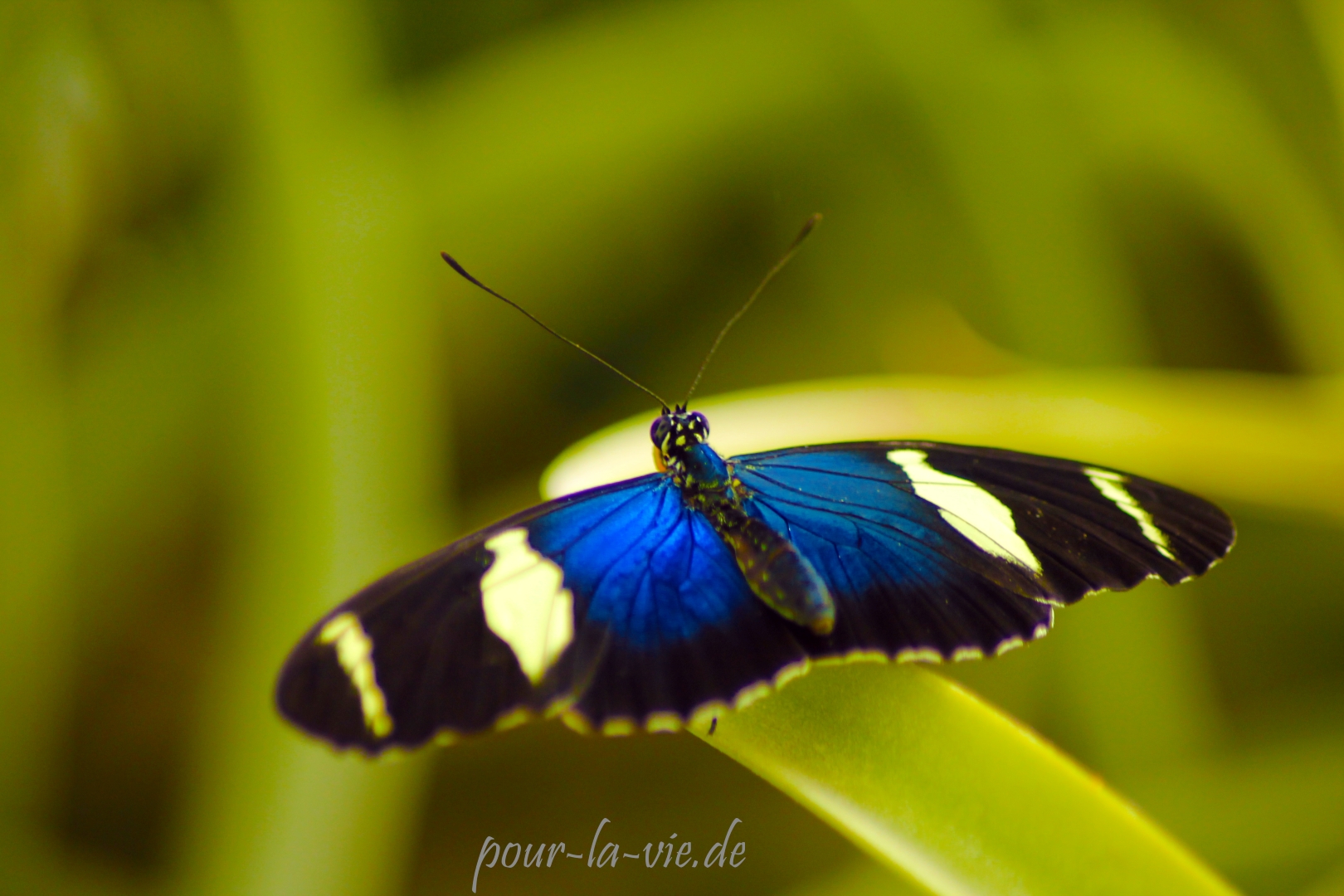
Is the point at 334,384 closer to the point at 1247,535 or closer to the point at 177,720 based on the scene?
the point at 177,720

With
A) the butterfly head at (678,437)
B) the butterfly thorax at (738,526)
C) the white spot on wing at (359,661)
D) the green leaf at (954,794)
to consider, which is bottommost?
the green leaf at (954,794)

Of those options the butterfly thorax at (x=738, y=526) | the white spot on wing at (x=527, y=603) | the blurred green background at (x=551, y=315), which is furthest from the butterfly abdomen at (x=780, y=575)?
the blurred green background at (x=551, y=315)

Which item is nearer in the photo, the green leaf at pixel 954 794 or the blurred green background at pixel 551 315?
the green leaf at pixel 954 794

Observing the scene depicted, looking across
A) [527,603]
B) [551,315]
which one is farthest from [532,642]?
[551,315]

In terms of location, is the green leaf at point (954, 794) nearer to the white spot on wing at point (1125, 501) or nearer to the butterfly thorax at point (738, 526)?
the butterfly thorax at point (738, 526)

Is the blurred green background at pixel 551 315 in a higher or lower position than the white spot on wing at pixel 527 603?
higher

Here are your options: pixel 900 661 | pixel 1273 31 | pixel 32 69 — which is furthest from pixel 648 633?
pixel 1273 31

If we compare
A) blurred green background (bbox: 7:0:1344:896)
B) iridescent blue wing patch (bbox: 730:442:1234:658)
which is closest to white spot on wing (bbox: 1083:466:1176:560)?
iridescent blue wing patch (bbox: 730:442:1234:658)
